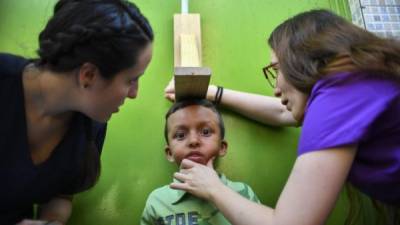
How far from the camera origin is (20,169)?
35.2 inches

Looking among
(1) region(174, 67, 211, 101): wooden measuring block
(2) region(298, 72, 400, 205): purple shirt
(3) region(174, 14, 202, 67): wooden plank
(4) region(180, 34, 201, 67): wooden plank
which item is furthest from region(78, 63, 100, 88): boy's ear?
(3) region(174, 14, 202, 67): wooden plank

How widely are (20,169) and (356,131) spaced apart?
0.72 meters

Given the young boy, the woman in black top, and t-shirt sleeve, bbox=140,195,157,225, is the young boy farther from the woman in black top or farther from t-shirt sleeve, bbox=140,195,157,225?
the woman in black top

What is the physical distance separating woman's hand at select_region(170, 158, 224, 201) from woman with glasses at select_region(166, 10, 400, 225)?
0.01 metres

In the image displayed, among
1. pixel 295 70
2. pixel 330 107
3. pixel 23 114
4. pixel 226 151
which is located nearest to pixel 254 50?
pixel 226 151

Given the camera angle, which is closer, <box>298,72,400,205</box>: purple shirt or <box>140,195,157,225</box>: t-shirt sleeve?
<box>298,72,400,205</box>: purple shirt

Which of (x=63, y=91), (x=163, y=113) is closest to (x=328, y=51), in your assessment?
(x=63, y=91)

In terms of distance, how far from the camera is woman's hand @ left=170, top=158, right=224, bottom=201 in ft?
3.09

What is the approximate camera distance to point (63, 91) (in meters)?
0.88

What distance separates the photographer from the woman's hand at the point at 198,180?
94 centimetres

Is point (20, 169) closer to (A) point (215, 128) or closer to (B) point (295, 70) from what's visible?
(A) point (215, 128)

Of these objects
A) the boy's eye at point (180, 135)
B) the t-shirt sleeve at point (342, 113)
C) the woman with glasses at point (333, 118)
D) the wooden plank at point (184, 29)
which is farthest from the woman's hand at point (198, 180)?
the wooden plank at point (184, 29)

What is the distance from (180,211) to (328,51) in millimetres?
570

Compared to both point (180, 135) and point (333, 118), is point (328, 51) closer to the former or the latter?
point (333, 118)
